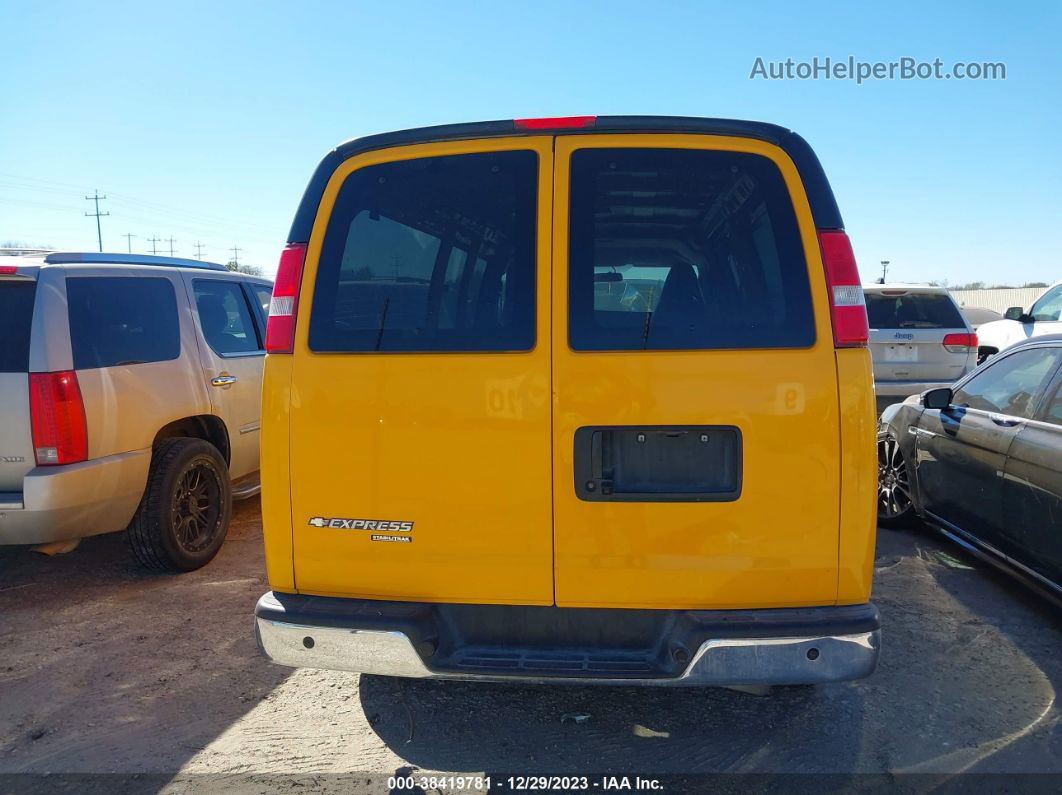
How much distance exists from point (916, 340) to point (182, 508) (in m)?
7.61

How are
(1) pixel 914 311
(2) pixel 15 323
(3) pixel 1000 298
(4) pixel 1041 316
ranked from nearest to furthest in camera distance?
(2) pixel 15 323 → (1) pixel 914 311 → (4) pixel 1041 316 → (3) pixel 1000 298

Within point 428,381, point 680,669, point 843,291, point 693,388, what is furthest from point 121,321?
point 843,291

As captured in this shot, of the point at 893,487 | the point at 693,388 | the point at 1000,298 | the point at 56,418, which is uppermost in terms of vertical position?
the point at 1000,298

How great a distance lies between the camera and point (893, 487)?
222 inches

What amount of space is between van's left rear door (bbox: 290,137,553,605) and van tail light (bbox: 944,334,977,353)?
7.50 metres

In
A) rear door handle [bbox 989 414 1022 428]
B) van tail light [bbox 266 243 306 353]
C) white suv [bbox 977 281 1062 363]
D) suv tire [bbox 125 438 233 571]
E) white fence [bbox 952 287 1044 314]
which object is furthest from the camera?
white fence [bbox 952 287 1044 314]

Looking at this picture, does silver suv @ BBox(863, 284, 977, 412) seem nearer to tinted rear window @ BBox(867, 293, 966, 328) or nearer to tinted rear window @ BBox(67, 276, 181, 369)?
tinted rear window @ BBox(867, 293, 966, 328)

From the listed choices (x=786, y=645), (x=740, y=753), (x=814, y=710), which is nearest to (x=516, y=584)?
(x=786, y=645)

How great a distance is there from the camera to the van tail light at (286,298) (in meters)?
2.70

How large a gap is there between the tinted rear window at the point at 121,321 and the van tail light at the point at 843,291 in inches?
152

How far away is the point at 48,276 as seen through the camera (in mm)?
4223

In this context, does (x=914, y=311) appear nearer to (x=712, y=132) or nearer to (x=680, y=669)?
(x=712, y=132)

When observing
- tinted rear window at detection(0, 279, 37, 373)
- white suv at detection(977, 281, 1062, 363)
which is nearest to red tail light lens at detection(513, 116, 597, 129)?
tinted rear window at detection(0, 279, 37, 373)

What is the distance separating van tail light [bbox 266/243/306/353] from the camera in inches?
106
